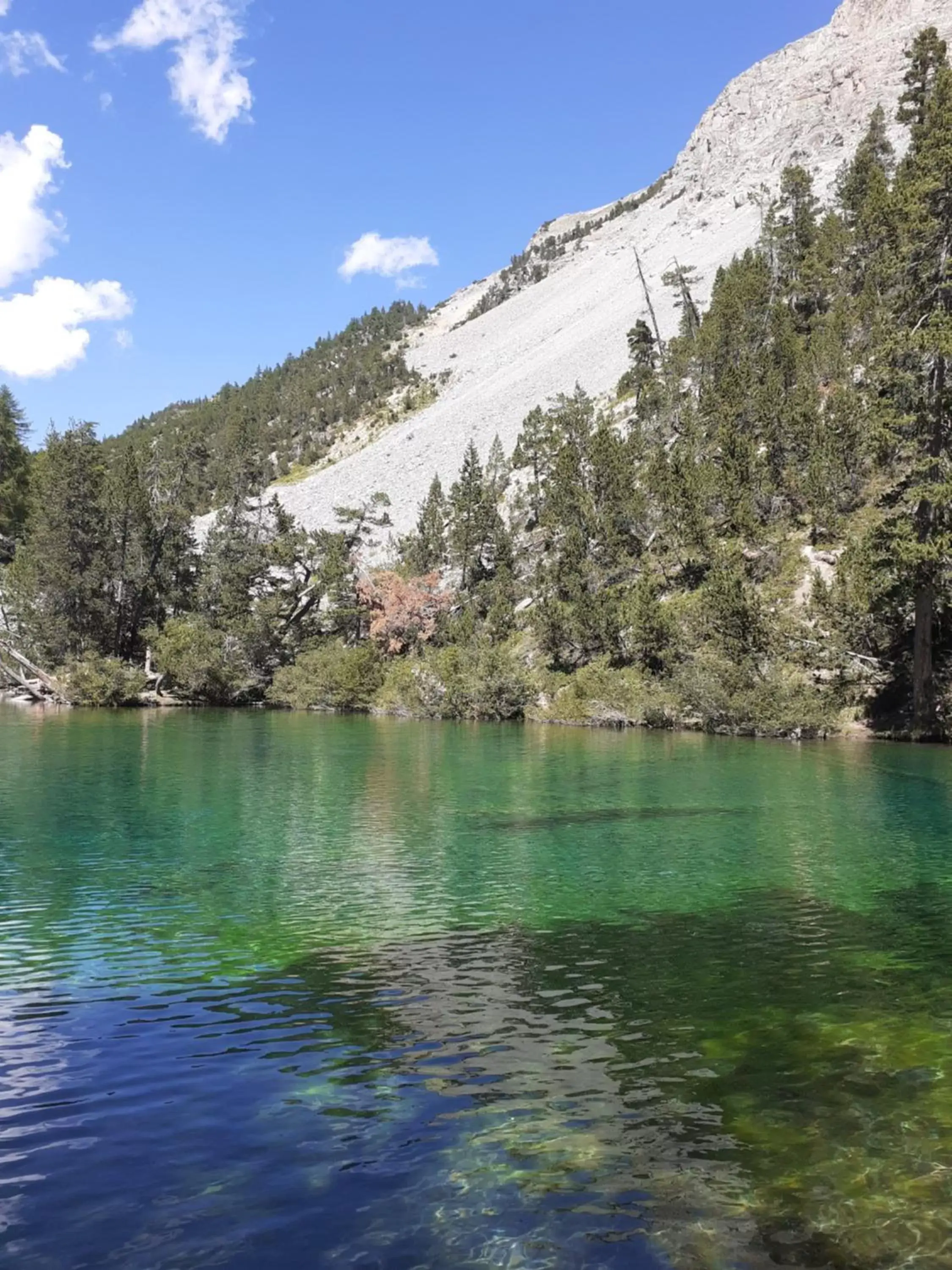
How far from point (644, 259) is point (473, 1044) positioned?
11983cm

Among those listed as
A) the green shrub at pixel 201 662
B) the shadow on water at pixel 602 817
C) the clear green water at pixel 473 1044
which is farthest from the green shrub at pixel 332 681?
the clear green water at pixel 473 1044

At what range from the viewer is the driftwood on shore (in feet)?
180

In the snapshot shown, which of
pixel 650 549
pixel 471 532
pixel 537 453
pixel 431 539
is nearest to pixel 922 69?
pixel 537 453

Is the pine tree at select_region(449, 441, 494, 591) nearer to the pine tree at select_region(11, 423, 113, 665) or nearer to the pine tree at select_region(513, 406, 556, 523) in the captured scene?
the pine tree at select_region(513, 406, 556, 523)

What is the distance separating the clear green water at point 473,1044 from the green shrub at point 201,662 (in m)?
36.2

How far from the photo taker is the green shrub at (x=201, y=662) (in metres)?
53.6

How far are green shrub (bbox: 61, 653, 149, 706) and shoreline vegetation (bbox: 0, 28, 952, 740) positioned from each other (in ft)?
0.50

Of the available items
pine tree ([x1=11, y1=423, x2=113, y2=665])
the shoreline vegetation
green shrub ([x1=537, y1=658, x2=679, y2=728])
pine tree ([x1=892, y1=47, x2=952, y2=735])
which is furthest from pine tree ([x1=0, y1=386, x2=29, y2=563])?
pine tree ([x1=892, y1=47, x2=952, y2=735])

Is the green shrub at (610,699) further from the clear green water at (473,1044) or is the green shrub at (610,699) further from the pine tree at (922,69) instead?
the pine tree at (922,69)

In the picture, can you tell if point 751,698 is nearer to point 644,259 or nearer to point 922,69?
point 922,69

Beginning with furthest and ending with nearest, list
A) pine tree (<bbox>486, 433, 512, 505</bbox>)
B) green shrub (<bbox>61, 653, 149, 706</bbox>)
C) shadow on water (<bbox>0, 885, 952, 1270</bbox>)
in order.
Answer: pine tree (<bbox>486, 433, 512, 505</bbox>)
green shrub (<bbox>61, 653, 149, 706</bbox>)
shadow on water (<bbox>0, 885, 952, 1270</bbox>)

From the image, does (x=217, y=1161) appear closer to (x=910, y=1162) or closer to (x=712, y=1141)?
(x=712, y=1141)

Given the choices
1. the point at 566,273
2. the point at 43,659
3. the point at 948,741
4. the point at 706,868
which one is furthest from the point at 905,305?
the point at 566,273

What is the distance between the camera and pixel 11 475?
78.0 m
